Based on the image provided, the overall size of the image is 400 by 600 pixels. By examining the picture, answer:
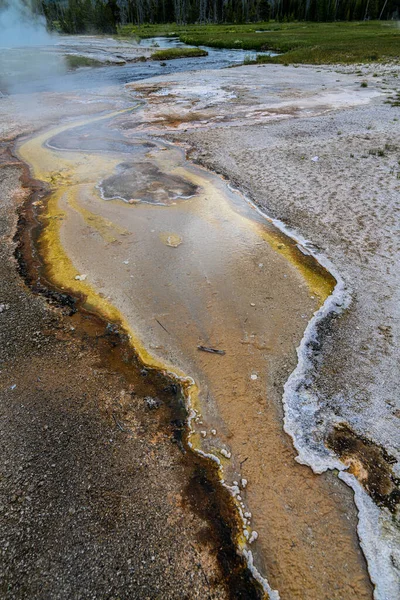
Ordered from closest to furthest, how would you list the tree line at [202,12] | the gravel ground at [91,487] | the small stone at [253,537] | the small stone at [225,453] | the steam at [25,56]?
the gravel ground at [91,487] → the small stone at [253,537] → the small stone at [225,453] → the steam at [25,56] → the tree line at [202,12]

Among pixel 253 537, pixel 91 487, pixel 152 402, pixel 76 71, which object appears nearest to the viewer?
pixel 253 537

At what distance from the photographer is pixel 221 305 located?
546cm

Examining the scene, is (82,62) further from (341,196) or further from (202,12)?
(202,12)

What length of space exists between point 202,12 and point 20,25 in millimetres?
40656

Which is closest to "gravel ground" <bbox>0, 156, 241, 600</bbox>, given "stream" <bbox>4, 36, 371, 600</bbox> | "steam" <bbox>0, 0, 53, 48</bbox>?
"stream" <bbox>4, 36, 371, 600</bbox>

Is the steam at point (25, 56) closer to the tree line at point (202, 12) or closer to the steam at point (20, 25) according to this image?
the steam at point (20, 25)

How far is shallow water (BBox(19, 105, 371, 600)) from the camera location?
304 cm

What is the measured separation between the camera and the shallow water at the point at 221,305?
3043 mm

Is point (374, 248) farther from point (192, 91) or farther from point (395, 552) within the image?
point (192, 91)

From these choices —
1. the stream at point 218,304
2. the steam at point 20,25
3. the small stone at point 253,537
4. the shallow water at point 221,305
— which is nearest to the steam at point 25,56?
the steam at point 20,25

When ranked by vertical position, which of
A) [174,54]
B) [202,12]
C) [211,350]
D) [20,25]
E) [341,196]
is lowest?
[211,350]

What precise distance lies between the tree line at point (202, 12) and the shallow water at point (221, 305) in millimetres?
65451

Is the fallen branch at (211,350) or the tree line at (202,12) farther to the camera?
the tree line at (202,12)

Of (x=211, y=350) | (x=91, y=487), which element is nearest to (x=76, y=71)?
(x=211, y=350)
